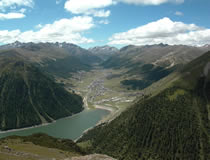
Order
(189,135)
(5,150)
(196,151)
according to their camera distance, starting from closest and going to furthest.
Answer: (5,150) → (196,151) → (189,135)

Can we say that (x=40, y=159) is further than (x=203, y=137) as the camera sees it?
No

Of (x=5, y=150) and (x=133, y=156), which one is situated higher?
(x=5, y=150)

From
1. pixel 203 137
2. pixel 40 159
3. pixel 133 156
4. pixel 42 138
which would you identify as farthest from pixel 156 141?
pixel 40 159

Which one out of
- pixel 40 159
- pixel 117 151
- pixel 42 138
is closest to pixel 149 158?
pixel 117 151

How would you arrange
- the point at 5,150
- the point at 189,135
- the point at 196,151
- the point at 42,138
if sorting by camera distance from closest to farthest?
the point at 5,150 → the point at 42,138 → the point at 196,151 → the point at 189,135

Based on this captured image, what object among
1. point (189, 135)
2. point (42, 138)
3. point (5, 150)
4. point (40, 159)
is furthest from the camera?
point (189, 135)

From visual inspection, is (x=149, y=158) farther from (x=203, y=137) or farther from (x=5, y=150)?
(x=5, y=150)

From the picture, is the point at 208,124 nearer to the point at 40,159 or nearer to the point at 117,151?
the point at 117,151

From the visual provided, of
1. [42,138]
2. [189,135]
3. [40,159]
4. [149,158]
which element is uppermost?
[40,159]

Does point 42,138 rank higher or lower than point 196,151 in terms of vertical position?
higher
